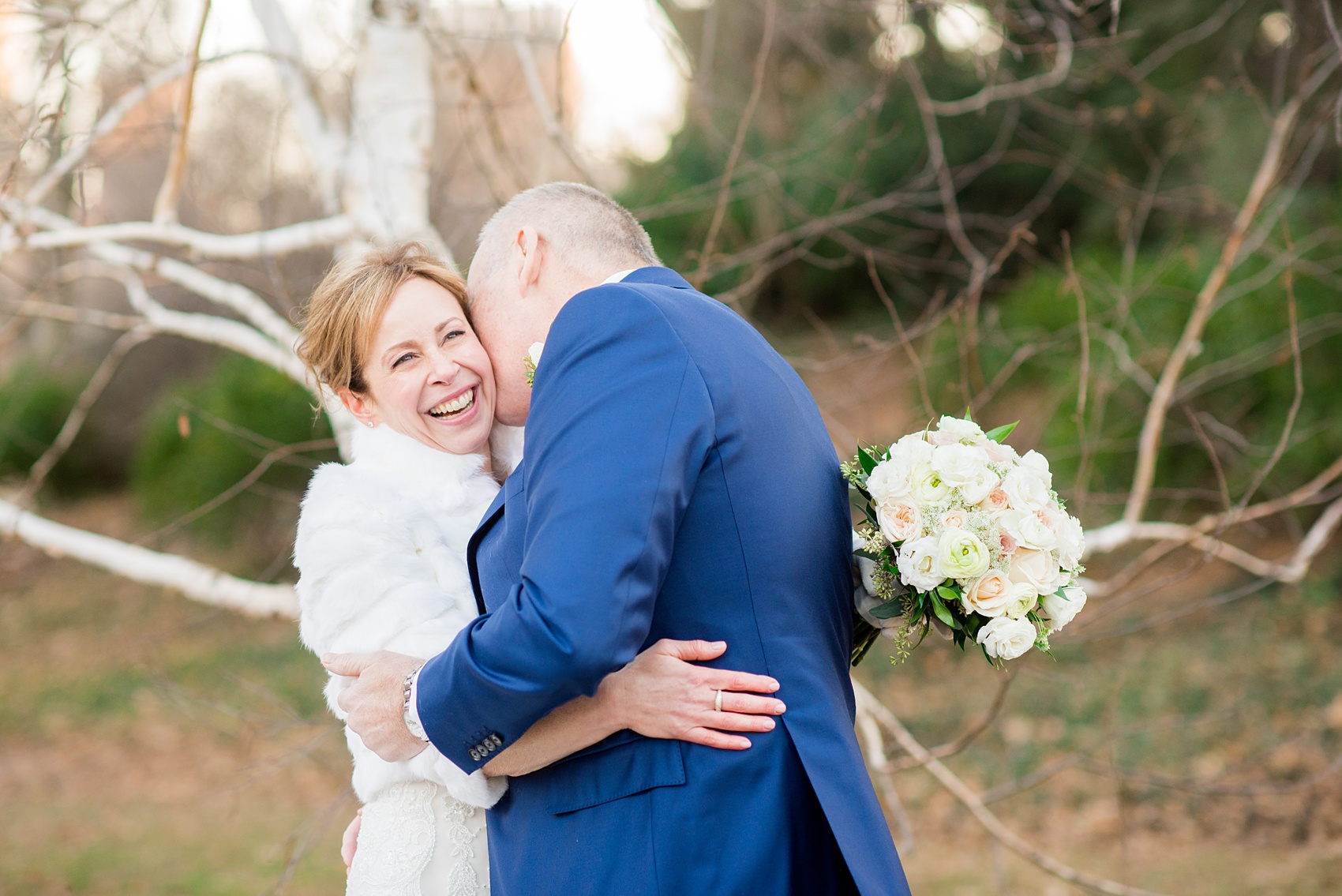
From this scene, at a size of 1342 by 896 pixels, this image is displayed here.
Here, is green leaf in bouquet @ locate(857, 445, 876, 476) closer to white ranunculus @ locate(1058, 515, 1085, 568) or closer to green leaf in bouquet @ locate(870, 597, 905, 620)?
green leaf in bouquet @ locate(870, 597, 905, 620)

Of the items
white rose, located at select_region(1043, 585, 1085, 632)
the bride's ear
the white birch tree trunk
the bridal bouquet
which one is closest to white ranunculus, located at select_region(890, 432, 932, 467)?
the bridal bouquet

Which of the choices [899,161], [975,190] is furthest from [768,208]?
[975,190]

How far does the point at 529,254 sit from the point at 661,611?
847 millimetres

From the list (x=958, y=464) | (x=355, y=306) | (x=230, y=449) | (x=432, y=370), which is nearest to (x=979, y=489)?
(x=958, y=464)

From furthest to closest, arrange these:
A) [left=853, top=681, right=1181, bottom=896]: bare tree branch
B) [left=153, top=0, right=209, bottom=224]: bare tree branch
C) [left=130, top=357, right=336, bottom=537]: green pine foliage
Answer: [left=130, top=357, right=336, bottom=537]: green pine foliage
[left=853, top=681, right=1181, bottom=896]: bare tree branch
[left=153, top=0, right=209, bottom=224]: bare tree branch

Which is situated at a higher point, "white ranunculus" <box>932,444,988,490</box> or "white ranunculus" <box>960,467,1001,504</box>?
"white ranunculus" <box>932,444,988,490</box>

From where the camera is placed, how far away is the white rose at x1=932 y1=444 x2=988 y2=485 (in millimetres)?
2070

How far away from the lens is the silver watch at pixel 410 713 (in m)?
2.06

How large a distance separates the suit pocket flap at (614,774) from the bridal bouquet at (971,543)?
1.69ft

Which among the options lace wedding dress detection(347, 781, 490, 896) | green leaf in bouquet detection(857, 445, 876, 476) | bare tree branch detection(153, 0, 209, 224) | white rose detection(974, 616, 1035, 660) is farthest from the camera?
bare tree branch detection(153, 0, 209, 224)

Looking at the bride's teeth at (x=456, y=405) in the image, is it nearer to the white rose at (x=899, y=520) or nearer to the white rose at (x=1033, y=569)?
the white rose at (x=899, y=520)

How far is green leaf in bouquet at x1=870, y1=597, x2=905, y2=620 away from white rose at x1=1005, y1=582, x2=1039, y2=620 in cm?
22

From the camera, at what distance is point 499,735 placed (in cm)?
192

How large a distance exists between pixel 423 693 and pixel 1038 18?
3.55 m
